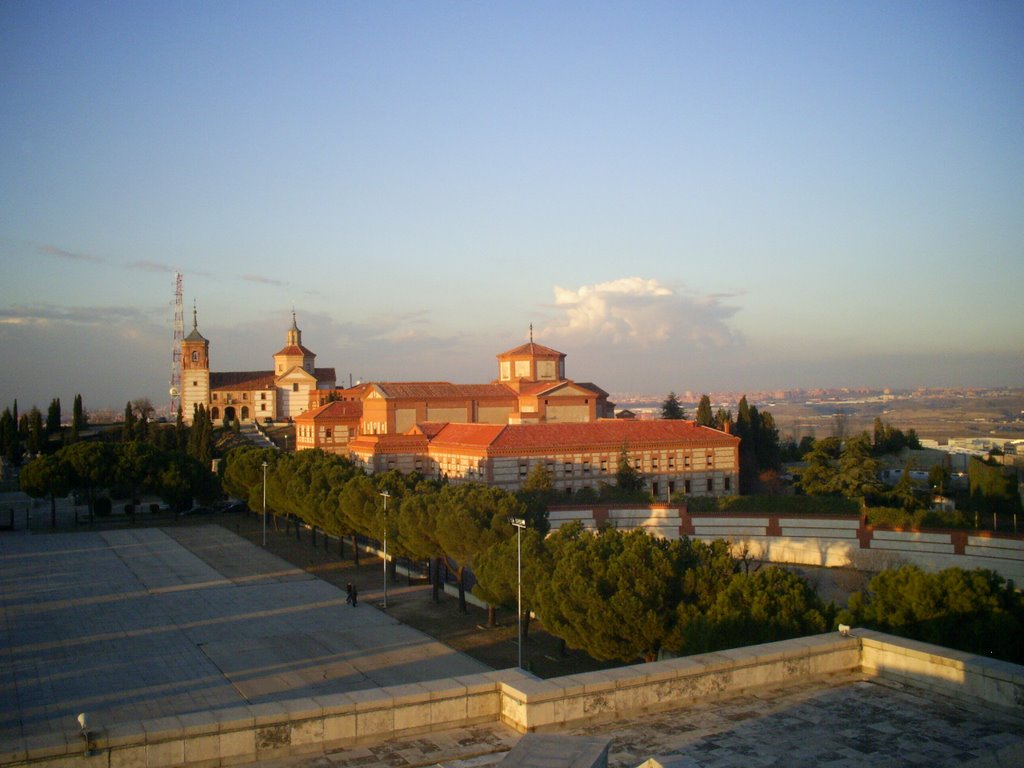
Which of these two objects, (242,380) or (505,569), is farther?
(242,380)

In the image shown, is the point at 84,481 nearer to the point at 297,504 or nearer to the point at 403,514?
the point at 297,504

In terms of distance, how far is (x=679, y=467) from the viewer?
158 ft

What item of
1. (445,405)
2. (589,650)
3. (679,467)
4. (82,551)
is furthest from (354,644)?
(445,405)

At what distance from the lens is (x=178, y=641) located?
25156 millimetres

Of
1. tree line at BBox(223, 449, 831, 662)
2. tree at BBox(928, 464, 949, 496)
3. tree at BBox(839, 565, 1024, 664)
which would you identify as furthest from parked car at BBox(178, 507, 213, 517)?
tree at BBox(839, 565, 1024, 664)

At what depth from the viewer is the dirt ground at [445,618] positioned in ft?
75.6

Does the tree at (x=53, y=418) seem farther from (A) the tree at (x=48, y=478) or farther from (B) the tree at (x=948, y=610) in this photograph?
(B) the tree at (x=948, y=610)

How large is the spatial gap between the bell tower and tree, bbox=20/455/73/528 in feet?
128

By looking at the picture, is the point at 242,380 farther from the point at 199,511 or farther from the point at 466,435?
the point at 466,435

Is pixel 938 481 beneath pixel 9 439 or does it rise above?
beneath

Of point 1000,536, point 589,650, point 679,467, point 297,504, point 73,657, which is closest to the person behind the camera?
point 589,650

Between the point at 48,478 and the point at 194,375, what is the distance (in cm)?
4133

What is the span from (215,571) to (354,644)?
528 inches

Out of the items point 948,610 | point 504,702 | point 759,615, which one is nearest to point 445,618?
point 759,615
